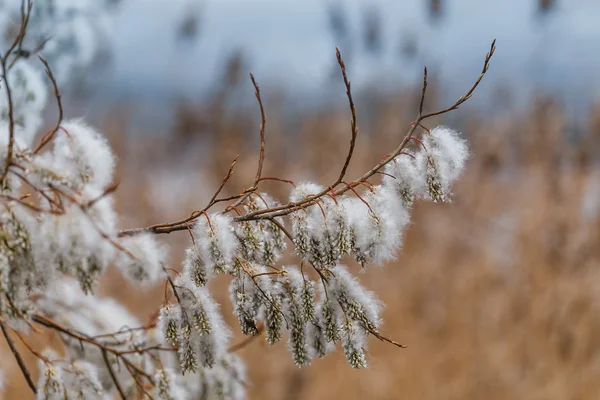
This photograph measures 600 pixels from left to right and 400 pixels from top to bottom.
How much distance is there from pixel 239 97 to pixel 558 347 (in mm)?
2853

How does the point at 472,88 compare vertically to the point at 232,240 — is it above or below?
above

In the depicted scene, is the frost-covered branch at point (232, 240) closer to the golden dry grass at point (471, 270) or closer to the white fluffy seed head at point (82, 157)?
the white fluffy seed head at point (82, 157)

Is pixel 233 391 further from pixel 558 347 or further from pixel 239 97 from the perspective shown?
pixel 239 97

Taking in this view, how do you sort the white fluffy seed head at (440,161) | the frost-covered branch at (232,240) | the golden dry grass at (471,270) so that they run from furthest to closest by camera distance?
the golden dry grass at (471,270), the white fluffy seed head at (440,161), the frost-covered branch at (232,240)

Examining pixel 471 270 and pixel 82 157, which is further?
pixel 471 270

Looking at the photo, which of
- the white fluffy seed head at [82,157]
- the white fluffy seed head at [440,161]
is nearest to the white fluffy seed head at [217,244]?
the white fluffy seed head at [82,157]

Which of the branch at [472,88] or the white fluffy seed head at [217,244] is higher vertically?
the branch at [472,88]

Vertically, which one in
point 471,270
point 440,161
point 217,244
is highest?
point 471,270

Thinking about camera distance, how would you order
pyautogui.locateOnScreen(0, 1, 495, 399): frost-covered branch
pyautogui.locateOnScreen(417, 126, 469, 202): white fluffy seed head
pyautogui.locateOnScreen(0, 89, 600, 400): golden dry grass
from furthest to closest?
1. pyautogui.locateOnScreen(0, 89, 600, 400): golden dry grass
2. pyautogui.locateOnScreen(417, 126, 469, 202): white fluffy seed head
3. pyautogui.locateOnScreen(0, 1, 495, 399): frost-covered branch

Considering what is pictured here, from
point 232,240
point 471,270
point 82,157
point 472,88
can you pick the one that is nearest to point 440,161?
point 472,88

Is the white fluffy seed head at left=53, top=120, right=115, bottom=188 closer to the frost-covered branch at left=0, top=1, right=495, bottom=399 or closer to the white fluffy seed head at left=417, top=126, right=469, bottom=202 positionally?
the frost-covered branch at left=0, top=1, right=495, bottom=399

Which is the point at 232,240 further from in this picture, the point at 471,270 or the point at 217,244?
the point at 471,270

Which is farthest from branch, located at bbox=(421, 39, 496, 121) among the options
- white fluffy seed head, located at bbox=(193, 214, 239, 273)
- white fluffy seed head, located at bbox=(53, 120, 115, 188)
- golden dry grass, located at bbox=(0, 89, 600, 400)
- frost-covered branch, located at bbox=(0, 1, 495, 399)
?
golden dry grass, located at bbox=(0, 89, 600, 400)

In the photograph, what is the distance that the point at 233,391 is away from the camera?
1542 millimetres
